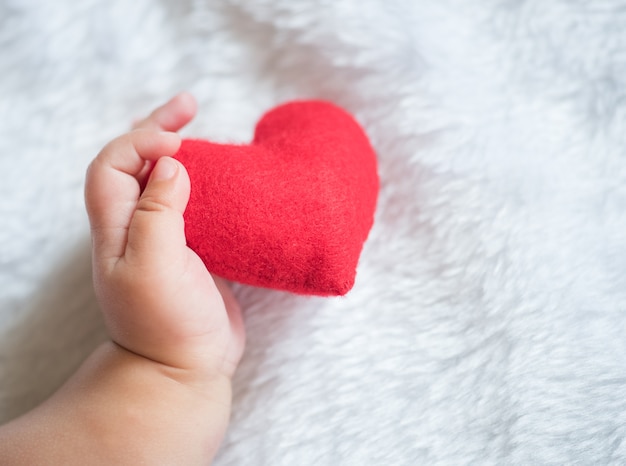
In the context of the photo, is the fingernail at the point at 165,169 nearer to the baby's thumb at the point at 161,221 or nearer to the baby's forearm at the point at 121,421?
the baby's thumb at the point at 161,221

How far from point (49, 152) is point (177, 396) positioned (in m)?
0.36

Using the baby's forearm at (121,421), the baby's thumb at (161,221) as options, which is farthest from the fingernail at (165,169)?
the baby's forearm at (121,421)

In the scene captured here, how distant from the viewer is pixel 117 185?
62cm

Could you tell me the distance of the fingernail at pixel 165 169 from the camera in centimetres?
59

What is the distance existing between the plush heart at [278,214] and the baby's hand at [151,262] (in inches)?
0.8

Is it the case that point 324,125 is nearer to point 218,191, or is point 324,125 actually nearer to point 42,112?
point 218,191

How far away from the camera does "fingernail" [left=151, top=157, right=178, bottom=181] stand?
0.59 metres

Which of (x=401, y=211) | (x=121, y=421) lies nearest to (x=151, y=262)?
(x=121, y=421)

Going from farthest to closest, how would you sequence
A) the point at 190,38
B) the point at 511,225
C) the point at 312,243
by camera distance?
the point at 190,38
the point at 511,225
the point at 312,243

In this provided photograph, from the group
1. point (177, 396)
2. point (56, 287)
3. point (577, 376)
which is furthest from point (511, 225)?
point (56, 287)

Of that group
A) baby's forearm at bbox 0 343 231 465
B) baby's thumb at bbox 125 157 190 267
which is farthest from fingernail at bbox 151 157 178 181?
baby's forearm at bbox 0 343 231 465

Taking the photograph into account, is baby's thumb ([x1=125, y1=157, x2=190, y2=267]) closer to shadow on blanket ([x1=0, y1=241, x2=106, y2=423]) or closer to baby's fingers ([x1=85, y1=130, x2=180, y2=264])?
baby's fingers ([x1=85, y1=130, x2=180, y2=264])

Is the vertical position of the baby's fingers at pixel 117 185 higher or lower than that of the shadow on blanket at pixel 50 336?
higher

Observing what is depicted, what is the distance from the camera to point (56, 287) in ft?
2.48
